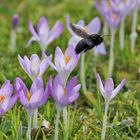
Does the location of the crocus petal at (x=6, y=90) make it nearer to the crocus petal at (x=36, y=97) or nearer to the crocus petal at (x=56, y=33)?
the crocus petal at (x=36, y=97)

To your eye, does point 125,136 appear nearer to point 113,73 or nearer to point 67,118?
point 67,118

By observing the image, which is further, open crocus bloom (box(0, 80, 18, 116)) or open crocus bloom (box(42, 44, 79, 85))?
open crocus bloom (box(42, 44, 79, 85))

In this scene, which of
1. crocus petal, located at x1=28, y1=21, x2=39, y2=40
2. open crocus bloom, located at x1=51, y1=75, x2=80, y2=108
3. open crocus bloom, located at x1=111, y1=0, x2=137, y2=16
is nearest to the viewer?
open crocus bloom, located at x1=51, y1=75, x2=80, y2=108

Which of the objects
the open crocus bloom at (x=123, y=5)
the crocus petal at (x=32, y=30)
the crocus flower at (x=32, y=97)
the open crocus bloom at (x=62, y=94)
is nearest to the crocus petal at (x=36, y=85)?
the crocus flower at (x=32, y=97)

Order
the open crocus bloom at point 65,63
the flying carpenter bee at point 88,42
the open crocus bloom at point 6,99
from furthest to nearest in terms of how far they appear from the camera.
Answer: the flying carpenter bee at point 88,42 < the open crocus bloom at point 65,63 < the open crocus bloom at point 6,99

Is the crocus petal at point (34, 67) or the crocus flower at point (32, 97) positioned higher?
the crocus petal at point (34, 67)

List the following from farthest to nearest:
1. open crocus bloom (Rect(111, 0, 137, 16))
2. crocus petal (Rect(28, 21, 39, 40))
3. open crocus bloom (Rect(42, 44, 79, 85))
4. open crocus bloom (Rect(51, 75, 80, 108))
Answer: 1. open crocus bloom (Rect(111, 0, 137, 16))
2. crocus petal (Rect(28, 21, 39, 40))
3. open crocus bloom (Rect(42, 44, 79, 85))
4. open crocus bloom (Rect(51, 75, 80, 108))

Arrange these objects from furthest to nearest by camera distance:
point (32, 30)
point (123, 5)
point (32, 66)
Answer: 1. point (123, 5)
2. point (32, 30)
3. point (32, 66)

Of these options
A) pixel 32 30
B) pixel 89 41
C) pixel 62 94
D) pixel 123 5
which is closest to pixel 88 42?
pixel 89 41

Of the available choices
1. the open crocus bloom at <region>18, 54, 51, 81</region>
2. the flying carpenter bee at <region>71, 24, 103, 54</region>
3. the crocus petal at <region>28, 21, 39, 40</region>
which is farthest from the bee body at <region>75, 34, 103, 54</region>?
the crocus petal at <region>28, 21, 39, 40</region>

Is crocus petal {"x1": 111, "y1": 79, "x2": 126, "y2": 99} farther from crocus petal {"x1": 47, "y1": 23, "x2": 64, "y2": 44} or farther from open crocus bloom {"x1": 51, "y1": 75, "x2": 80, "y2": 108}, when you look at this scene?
crocus petal {"x1": 47, "y1": 23, "x2": 64, "y2": 44}

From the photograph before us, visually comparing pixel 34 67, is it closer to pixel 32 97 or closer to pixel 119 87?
pixel 32 97

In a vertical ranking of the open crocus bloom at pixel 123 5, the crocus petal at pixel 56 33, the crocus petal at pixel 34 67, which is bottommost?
the crocus petal at pixel 34 67
